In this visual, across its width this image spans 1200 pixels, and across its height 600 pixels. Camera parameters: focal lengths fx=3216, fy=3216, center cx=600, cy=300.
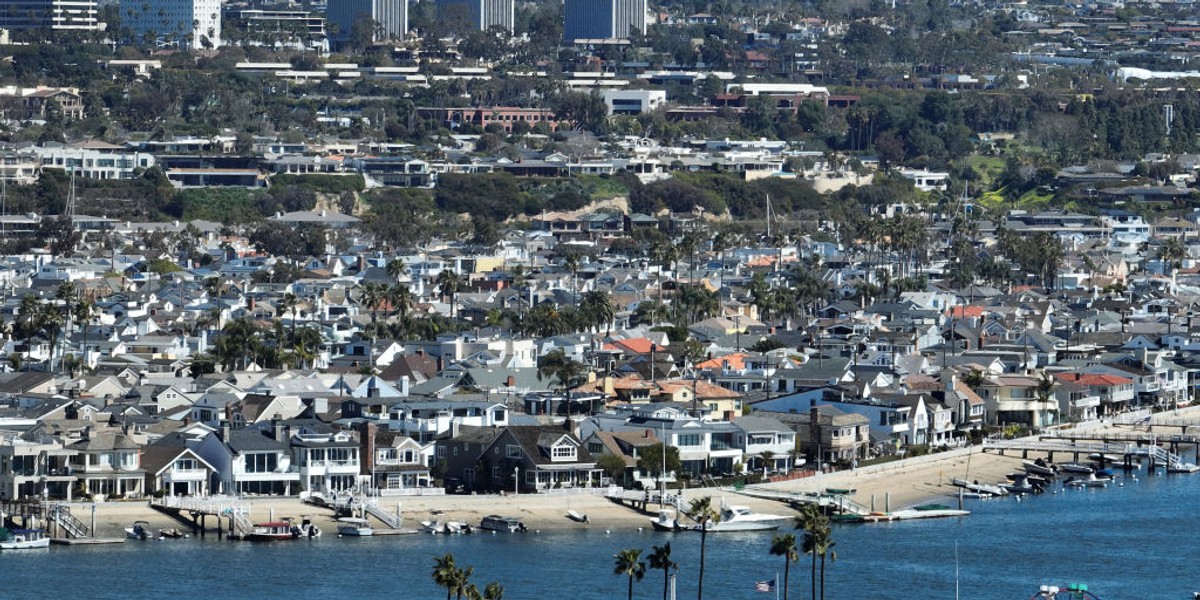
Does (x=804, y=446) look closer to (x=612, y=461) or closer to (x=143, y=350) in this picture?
(x=612, y=461)

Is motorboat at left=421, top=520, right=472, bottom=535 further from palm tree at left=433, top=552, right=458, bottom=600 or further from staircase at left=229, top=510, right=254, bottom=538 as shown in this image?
palm tree at left=433, top=552, right=458, bottom=600

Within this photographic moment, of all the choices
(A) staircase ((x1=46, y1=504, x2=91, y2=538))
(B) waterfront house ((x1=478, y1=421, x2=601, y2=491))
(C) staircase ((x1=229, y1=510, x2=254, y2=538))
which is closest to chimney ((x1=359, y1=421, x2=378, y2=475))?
(B) waterfront house ((x1=478, y1=421, x2=601, y2=491))

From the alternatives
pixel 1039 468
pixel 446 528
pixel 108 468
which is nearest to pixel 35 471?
pixel 108 468

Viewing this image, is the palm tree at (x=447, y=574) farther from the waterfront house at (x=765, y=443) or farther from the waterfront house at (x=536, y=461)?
the waterfront house at (x=765, y=443)

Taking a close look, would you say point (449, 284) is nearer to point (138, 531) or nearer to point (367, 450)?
point (367, 450)

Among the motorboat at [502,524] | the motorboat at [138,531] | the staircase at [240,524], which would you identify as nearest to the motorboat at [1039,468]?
the motorboat at [502,524]
